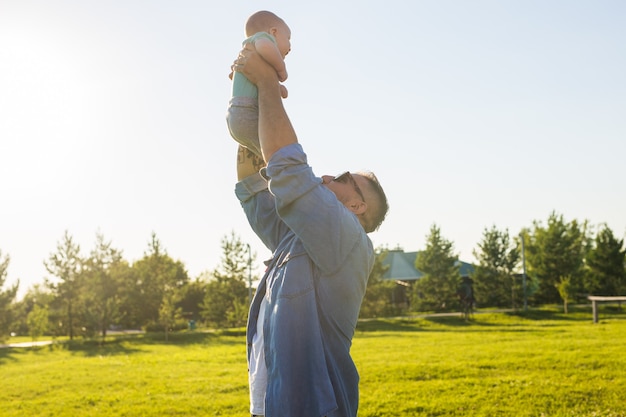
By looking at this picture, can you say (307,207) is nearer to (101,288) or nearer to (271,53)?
(271,53)

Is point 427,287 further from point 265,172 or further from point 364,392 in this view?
point 265,172

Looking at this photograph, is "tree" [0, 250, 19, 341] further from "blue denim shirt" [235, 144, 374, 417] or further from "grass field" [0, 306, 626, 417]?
"blue denim shirt" [235, 144, 374, 417]

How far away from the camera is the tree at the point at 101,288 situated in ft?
113

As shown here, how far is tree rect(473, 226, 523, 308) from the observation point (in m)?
45.6

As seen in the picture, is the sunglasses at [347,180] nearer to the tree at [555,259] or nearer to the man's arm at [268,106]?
the man's arm at [268,106]

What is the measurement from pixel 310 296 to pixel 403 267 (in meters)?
62.5

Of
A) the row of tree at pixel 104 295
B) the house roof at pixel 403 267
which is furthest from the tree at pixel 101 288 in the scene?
the house roof at pixel 403 267

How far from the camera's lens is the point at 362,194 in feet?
7.69

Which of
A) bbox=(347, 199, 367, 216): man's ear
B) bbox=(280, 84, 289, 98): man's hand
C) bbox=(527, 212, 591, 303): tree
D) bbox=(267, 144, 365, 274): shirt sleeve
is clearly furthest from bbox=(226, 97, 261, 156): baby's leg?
bbox=(527, 212, 591, 303): tree

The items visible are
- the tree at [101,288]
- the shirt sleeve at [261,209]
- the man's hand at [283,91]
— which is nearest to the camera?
the man's hand at [283,91]

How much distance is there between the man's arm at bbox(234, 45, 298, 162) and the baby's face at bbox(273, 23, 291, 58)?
0.19 metres

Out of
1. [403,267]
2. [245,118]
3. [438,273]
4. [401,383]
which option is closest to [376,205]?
[245,118]

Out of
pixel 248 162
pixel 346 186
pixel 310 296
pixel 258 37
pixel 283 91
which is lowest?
pixel 310 296

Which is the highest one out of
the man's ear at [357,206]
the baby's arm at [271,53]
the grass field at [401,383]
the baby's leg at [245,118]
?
the baby's arm at [271,53]
